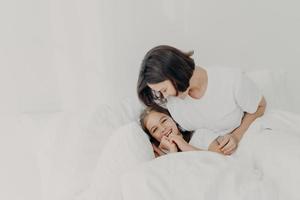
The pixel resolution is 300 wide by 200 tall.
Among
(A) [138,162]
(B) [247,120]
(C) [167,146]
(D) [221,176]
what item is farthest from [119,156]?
(B) [247,120]

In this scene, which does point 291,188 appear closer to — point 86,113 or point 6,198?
point 86,113

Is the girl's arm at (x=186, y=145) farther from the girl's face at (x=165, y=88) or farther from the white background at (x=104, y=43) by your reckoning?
the white background at (x=104, y=43)

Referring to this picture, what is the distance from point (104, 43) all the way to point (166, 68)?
0.38 meters

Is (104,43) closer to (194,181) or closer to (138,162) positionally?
(138,162)

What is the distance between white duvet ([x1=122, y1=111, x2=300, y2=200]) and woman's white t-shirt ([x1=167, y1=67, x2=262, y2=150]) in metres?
0.20

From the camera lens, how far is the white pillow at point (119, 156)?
1.20 metres

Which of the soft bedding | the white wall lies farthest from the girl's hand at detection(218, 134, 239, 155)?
the white wall

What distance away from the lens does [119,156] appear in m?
1.26

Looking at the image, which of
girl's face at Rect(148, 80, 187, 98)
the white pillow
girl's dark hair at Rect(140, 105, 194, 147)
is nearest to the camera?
the white pillow

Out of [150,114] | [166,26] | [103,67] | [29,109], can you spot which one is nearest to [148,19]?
[166,26]

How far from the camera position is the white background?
59.6 inches

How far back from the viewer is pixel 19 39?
59.2 inches

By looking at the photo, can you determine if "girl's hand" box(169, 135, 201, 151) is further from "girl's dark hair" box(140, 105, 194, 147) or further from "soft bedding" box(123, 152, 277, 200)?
"soft bedding" box(123, 152, 277, 200)

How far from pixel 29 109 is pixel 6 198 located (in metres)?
0.32
